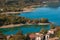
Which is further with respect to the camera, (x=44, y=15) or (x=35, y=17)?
(x=44, y=15)

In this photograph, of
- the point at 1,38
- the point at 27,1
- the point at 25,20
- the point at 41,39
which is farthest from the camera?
the point at 27,1

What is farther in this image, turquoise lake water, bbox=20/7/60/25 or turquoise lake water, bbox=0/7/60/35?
turquoise lake water, bbox=20/7/60/25

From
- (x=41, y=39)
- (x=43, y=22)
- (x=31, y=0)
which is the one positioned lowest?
(x=31, y=0)

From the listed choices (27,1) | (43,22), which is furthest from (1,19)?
(27,1)

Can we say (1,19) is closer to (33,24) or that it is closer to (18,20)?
(18,20)

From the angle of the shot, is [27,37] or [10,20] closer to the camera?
[27,37]

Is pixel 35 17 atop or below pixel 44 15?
atop

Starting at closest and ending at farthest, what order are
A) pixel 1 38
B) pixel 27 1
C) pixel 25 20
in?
pixel 1 38
pixel 25 20
pixel 27 1

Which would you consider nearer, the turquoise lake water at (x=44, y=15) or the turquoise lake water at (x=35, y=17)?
the turquoise lake water at (x=35, y=17)

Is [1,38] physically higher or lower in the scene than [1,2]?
higher
